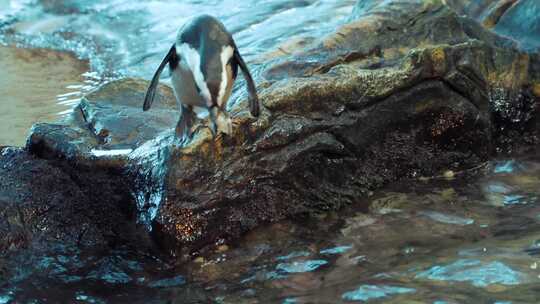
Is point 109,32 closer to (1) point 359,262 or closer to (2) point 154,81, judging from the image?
(2) point 154,81

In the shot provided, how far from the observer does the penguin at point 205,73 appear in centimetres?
395

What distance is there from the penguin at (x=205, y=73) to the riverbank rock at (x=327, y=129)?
0.20 m

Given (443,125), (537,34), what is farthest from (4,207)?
(537,34)

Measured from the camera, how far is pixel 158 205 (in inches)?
179

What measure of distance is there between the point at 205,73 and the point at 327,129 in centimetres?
121

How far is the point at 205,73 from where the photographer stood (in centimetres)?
396

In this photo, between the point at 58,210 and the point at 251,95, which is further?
the point at 58,210

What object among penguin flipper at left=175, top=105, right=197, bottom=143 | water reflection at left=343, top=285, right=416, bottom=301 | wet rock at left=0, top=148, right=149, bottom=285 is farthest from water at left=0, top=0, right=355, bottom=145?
water reflection at left=343, top=285, right=416, bottom=301

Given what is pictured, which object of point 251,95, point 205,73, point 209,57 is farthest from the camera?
point 251,95

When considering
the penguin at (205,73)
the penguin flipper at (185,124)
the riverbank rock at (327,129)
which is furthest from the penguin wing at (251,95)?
the penguin flipper at (185,124)

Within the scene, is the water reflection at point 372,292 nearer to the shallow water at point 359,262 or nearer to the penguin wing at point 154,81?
the shallow water at point 359,262

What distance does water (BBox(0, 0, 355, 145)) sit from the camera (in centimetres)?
850

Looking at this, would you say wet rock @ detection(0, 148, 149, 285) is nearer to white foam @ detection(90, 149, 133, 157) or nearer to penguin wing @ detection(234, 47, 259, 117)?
white foam @ detection(90, 149, 133, 157)

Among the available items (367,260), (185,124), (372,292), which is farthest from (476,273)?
(185,124)
